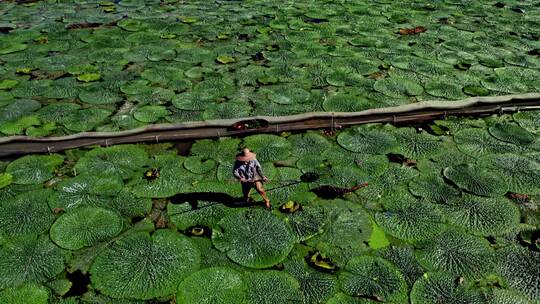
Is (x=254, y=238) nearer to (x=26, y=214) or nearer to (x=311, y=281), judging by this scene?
(x=311, y=281)

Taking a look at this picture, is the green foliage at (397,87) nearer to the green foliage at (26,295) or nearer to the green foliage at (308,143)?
the green foliage at (308,143)

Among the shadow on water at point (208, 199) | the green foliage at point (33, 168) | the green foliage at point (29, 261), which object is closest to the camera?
the green foliage at point (29, 261)

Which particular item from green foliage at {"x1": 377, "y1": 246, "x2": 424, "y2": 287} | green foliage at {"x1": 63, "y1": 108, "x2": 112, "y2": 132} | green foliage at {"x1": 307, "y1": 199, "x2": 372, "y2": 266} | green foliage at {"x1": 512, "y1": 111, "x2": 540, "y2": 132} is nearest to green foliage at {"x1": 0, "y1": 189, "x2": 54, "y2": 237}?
green foliage at {"x1": 63, "y1": 108, "x2": 112, "y2": 132}

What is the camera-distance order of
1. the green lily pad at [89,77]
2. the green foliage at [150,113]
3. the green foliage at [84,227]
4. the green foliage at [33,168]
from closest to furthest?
the green foliage at [84,227] → the green foliage at [33,168] → the green foliage at [150,113] → the green lily pad at [89,77]

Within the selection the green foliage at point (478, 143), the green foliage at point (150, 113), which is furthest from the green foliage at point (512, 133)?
the green foliage at point (150, 113)

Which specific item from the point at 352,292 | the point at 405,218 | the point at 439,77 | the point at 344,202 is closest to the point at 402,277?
the point at 352,292

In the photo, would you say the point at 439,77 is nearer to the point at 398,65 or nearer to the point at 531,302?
the point at 398,65
